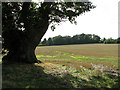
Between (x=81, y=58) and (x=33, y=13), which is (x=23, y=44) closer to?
(x=33, y=13)

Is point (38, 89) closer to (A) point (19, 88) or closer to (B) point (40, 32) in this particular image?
(A) point (19, 88)

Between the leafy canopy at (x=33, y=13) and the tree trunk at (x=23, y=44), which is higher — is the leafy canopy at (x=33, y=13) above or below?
above

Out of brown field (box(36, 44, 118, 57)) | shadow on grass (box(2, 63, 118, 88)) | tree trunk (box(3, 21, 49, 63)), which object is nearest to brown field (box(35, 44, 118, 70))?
brown field (box(36, 44, 118, 57))

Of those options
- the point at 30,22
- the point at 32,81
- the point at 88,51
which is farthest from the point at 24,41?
the point at 88,51

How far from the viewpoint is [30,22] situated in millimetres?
12820

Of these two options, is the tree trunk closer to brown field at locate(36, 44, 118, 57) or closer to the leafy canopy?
the leafy canopy

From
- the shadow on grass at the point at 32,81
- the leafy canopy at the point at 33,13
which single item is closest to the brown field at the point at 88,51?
the leafy canopy at the point at 33,13

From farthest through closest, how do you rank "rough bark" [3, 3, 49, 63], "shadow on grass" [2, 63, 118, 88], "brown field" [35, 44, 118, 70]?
"brown field" [35, 44, 118, 70] < "rough bark" [3, 3, 49, 63] < "shadow on grass" [2, 63, 118, 88]

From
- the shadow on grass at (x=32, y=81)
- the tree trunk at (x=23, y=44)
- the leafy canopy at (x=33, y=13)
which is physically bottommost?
the shadow on grass at (x=32, y=81)

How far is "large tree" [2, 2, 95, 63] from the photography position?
1294 cm

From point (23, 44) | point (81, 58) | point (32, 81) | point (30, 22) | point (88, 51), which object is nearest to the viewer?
point (32, 81)

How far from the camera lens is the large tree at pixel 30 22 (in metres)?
12.9

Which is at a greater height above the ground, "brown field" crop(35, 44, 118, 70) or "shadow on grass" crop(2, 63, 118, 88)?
"shadow on grass" crop(2, 63, 118, 88)

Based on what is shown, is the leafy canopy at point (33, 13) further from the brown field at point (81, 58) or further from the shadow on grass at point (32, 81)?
the brown field at point (81, 58)
